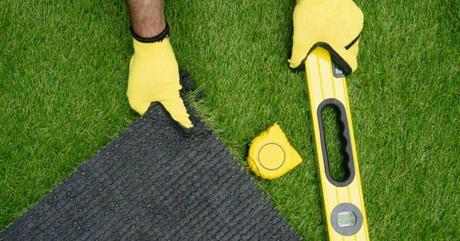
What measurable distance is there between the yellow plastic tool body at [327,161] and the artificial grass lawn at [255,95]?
50 millimetres

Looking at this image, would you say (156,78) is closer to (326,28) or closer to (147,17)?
(147,17)

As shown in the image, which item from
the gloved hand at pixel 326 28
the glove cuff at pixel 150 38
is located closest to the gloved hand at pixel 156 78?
the glove cuff at pixel 150 38

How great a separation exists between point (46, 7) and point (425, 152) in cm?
127

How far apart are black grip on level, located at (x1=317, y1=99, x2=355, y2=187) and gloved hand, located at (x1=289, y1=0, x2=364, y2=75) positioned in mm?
133

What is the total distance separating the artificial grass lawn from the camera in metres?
2.00

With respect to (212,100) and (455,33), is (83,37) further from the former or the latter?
(455,33)

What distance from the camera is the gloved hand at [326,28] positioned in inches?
79.3

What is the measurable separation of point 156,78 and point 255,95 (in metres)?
0.33

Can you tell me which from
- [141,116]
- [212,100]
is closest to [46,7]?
[141,116]

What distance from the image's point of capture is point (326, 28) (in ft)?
6.63

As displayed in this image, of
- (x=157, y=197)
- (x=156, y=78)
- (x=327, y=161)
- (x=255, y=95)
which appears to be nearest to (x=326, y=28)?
(x=255, y=95)

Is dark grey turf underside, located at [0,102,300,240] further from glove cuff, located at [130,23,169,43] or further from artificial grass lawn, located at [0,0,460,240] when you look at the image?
glove cuff, located at [130,23,169,43]

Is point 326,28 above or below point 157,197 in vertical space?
above

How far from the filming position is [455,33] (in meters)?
2.16
